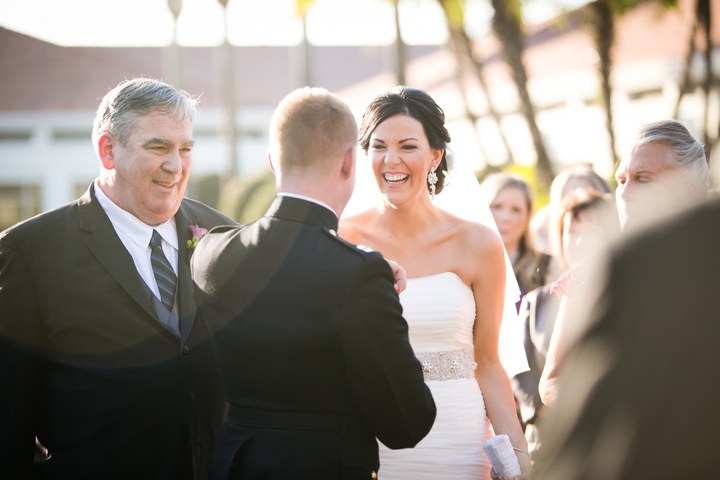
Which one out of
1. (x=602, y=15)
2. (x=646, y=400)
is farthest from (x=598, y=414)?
(x=602, y=15)

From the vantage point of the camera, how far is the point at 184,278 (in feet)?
10.5

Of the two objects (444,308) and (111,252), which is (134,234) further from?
(444,308)

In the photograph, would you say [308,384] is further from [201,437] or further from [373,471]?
[201,437]

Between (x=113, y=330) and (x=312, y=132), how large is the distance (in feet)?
4.22

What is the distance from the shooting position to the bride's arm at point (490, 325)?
144 inches

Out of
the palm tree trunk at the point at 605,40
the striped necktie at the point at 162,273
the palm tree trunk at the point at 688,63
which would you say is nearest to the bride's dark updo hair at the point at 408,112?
the striped necktie at the point at 162,273

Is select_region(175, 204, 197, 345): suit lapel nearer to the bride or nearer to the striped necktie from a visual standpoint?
the striped necktie

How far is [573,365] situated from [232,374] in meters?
1.54

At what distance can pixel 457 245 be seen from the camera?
3781 millimetres

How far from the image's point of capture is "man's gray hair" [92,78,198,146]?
3.13 m

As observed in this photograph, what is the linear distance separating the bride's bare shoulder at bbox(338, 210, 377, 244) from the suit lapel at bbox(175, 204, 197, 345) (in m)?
0.90

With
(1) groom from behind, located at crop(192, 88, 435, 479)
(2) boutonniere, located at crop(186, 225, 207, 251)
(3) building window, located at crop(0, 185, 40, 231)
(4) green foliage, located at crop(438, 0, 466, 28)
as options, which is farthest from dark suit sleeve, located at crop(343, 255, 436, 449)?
(3) building window, located at crop(0, 185, 40, 231)

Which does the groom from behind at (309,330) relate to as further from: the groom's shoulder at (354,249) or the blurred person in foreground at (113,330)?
the blurred person in foreground at (113,330)

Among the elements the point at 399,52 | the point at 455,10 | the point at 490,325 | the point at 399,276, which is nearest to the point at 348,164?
the point at 399,276
